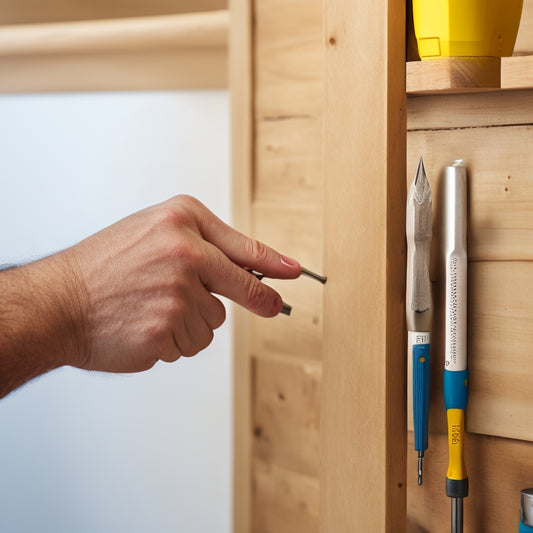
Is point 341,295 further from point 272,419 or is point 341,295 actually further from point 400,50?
point 272,419

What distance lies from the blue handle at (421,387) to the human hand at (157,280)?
4.0 inches

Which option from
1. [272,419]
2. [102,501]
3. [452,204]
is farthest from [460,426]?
[102,501]

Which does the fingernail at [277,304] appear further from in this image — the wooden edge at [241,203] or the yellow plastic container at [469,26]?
the wooden edge at [241,203]

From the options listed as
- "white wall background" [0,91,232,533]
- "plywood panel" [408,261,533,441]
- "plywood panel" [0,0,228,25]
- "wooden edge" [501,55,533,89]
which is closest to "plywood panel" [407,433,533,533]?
"plywood panel" [408,261,533,441]

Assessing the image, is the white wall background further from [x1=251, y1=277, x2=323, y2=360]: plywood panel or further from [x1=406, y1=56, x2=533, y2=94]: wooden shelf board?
[x1=406, y1=56, x2=533, y2=94]: wooden shelf board

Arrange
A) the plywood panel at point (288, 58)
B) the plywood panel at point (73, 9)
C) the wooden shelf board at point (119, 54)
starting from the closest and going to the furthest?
the plywood panel at point (288, 58) → the wooden shelf board at point (119, 54) → the plywood panel at point (73, 9)

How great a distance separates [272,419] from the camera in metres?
0.96

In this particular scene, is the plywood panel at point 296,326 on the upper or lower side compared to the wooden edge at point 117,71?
lower

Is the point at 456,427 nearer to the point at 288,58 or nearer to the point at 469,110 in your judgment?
the point at 469,110

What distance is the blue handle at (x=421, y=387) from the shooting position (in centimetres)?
48

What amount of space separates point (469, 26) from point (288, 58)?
0.49 metres

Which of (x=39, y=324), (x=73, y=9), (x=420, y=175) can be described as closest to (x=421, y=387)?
(x=420, y=175)

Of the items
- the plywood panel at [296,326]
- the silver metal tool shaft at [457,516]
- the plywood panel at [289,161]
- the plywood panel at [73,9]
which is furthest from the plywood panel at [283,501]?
the plywood panel at [73,9]

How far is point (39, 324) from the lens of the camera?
489 mm
